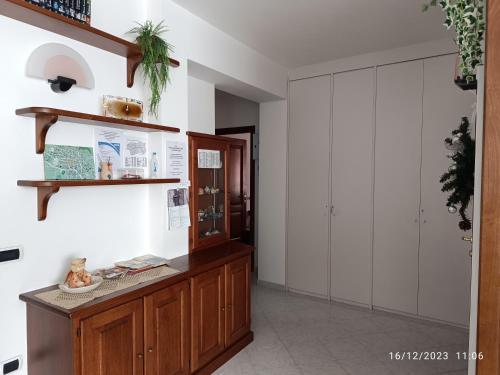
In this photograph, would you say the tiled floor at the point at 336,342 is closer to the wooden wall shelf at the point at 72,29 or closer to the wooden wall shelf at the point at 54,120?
the wooden wall shelf at the point at 54,120

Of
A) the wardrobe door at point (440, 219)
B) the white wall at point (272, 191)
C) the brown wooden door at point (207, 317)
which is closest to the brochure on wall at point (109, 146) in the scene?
the brown wooden door at point (207, 317)

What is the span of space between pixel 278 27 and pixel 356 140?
1472 millimetres

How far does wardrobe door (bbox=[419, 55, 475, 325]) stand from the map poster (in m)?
3.00

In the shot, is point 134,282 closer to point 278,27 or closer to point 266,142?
point 278,27

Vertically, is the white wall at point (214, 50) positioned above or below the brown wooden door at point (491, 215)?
above

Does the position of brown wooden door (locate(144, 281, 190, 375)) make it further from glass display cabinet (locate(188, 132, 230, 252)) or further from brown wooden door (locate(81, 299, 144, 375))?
glass display cabinet (locate(188, 132, 230, 252))

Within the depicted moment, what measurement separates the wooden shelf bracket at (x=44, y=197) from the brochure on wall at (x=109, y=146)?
1.30 feet

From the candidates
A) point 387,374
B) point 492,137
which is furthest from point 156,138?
point 387,374

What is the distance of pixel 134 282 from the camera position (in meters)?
1.99

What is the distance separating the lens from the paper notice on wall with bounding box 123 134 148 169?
2.33 metres

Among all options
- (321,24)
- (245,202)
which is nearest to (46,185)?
(321,24)

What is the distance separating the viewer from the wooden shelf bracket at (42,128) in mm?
1765

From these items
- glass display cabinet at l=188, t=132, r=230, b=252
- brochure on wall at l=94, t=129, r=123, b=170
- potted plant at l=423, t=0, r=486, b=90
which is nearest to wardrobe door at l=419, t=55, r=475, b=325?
glass display cabinet at l=188, t=132, r=230, b=252

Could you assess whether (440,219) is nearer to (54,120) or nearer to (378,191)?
(378,191)
